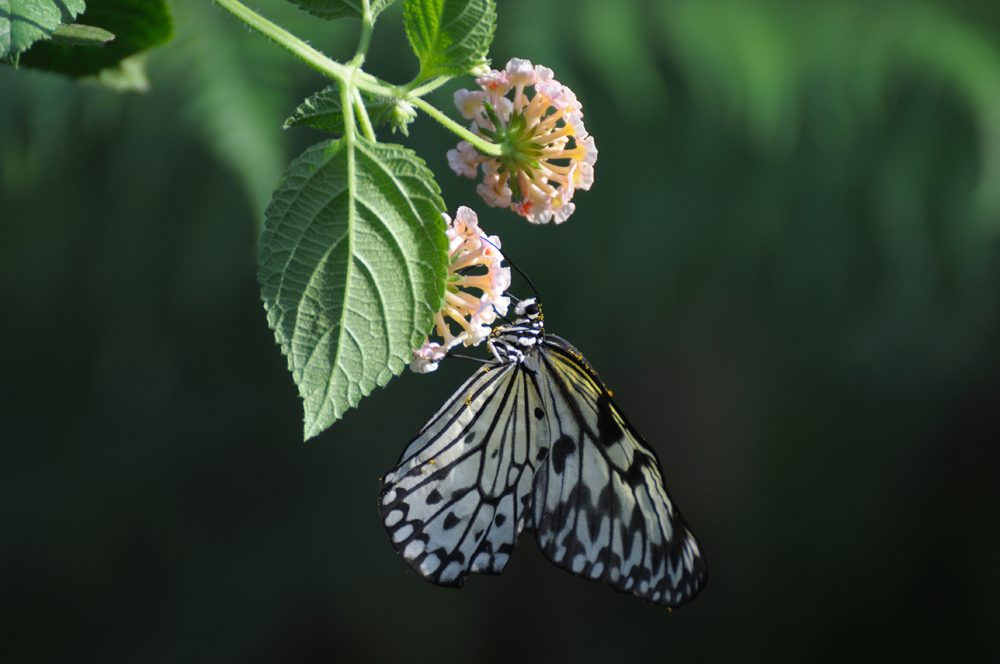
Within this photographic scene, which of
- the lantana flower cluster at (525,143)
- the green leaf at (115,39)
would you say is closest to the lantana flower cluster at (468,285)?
the lantana flower cluster at (525,143)

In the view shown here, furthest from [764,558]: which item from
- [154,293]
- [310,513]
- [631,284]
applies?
Answer: [154,293]

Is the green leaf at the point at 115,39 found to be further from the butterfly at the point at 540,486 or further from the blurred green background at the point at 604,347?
the blurred green background at the point at 604,347

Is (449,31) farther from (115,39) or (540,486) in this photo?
(540,486)

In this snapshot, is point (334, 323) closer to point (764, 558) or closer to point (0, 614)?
point (764, 558)

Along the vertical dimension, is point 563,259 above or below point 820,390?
above

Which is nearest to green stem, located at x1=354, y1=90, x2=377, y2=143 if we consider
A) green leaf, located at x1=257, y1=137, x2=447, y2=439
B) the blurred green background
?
green leaf, located at x1=257, y1=137, x2=447, y2=439
